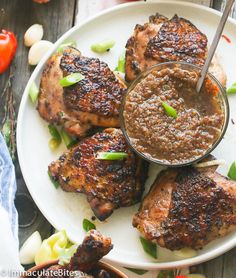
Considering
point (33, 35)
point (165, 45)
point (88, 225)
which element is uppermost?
point (165, 45)

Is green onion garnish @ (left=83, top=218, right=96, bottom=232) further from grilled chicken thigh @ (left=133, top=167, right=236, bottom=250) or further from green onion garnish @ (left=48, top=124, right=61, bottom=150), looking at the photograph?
green onion garnish @ (left=48, top=124, right=61, bottom=150)

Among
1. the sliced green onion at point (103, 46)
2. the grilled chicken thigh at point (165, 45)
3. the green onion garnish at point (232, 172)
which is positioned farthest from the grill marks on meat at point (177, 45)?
the green onion garnish at point (232, 172)

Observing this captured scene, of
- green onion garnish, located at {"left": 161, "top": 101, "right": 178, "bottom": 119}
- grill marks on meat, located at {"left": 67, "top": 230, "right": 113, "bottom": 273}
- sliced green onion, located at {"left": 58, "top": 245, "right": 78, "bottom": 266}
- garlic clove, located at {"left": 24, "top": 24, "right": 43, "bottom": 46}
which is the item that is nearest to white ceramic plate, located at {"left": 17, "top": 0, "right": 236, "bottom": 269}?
garlic clove, located at {"left": 24, "top": 24, "right": 43, "bottom": 46}

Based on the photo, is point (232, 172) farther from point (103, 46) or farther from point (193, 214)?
point (103, 46)

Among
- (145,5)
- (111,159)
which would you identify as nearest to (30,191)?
(111,159)

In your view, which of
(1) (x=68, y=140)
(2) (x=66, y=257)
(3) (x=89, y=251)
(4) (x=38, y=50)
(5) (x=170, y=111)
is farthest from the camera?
(4) (x=38, y=50)

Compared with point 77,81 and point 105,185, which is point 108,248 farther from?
point 77,81

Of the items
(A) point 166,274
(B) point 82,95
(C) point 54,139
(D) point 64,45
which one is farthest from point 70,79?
(A) point 166,274

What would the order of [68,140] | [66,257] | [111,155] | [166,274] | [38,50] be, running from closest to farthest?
[66,257] < [111,155] < [166,274] < [68,140] < [38,50]
